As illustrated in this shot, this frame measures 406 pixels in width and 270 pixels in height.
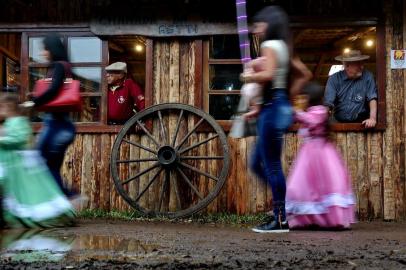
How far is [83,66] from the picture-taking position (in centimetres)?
824

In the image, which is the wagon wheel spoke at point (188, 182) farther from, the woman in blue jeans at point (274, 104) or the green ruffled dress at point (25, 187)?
the woman in blue jeans at point (274, 104)

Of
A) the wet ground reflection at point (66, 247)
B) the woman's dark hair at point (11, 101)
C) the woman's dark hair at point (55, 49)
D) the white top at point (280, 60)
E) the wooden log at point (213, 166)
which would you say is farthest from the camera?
the wooden log at point (213, 166)

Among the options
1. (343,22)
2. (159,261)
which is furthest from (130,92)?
(159,261)

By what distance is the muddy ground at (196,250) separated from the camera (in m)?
3.23

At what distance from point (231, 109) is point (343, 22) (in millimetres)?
1793

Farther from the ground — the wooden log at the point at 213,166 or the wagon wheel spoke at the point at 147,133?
the wagon wheel spoke at the point at 147,133

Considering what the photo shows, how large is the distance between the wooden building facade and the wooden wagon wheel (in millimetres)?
114

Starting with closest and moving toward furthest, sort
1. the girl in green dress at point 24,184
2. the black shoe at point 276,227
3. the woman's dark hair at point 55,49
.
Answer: the black shoe at point 276,227, the girl in green dress at point 24,184, the woman's dark hair at point 55,49

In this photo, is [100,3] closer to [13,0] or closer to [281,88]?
[13,0]

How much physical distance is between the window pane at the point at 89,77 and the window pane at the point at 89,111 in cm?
14

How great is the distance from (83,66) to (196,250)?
16.4 feet

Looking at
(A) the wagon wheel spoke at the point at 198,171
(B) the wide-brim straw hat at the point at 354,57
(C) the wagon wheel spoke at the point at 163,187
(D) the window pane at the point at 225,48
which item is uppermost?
(D) the window pane at the point at 225,48

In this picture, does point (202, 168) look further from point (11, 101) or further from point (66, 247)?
point (66, 247)

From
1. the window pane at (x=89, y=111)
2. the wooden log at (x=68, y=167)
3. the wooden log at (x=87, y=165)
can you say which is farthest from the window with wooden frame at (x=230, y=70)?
the wooden log at (x=68, y=167)
